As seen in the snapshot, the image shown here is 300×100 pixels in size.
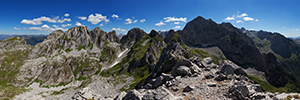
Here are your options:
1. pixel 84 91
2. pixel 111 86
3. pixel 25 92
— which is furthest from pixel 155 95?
pixel 25 92

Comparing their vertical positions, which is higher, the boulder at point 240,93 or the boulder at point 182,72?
the boulder at point 182,72

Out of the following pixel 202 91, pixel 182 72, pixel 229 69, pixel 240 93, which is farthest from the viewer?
pixel 182 72

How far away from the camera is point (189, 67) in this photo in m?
34.0

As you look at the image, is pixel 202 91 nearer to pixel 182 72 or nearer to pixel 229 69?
pixel 182 72

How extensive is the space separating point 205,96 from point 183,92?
12.7ft

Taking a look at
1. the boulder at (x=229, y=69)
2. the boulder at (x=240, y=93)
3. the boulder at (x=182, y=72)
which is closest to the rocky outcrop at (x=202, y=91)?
the boulder at (x=240, y=93)

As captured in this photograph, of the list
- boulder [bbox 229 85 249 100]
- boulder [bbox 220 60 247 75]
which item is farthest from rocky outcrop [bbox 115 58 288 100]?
boulder [bbox 220 60 247 75]

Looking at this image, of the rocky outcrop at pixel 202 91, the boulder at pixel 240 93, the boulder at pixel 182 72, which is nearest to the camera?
the boulder at pixel 240 93

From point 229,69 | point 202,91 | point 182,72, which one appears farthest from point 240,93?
point 182,72

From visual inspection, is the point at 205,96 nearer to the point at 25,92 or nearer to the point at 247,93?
the point at 247,93

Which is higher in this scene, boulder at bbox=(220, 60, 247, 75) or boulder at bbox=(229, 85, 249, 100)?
boulder at bbox=(220, 60, 247, 75)

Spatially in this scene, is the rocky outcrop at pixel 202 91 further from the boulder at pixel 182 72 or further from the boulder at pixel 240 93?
the boulder at pixel 182 72

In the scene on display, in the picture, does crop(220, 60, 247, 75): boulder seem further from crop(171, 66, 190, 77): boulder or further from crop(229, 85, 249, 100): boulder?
crop(229, 85, 249, 100): boulder

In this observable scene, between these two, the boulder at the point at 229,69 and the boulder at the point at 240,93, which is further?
the boulder at the point at 229,69
